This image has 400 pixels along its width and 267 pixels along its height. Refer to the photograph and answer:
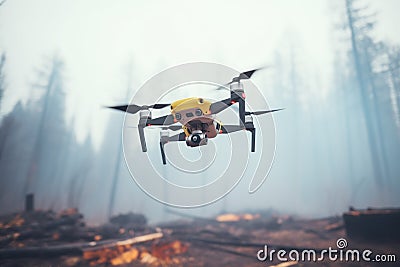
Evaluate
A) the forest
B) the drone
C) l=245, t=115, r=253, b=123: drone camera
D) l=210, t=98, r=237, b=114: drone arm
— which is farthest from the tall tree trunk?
l=210, t=98, r=237, b=114: drone arm

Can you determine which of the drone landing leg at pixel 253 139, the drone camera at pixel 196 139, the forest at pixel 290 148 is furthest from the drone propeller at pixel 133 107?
the forest at pixel 290 148

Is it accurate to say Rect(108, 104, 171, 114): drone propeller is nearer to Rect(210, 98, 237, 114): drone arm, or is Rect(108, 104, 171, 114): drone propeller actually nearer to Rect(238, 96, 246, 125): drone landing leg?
Rect(210, 98, 237, 114): drone arm

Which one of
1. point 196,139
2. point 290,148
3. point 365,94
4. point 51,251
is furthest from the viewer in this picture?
point 290,148

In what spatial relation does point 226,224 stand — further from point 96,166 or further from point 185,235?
point 96,166

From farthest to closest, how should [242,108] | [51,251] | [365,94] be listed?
1. [365,94]
2. [51,251]
3. [242,108]

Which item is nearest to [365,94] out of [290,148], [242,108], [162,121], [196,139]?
[290,148]

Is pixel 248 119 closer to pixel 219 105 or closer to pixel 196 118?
pixel 219 105

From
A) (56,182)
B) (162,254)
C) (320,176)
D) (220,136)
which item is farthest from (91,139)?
(220,136)

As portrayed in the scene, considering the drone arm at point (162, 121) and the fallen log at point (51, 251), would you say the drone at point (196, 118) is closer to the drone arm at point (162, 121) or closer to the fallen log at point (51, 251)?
the drone arm at point (162, 121)
